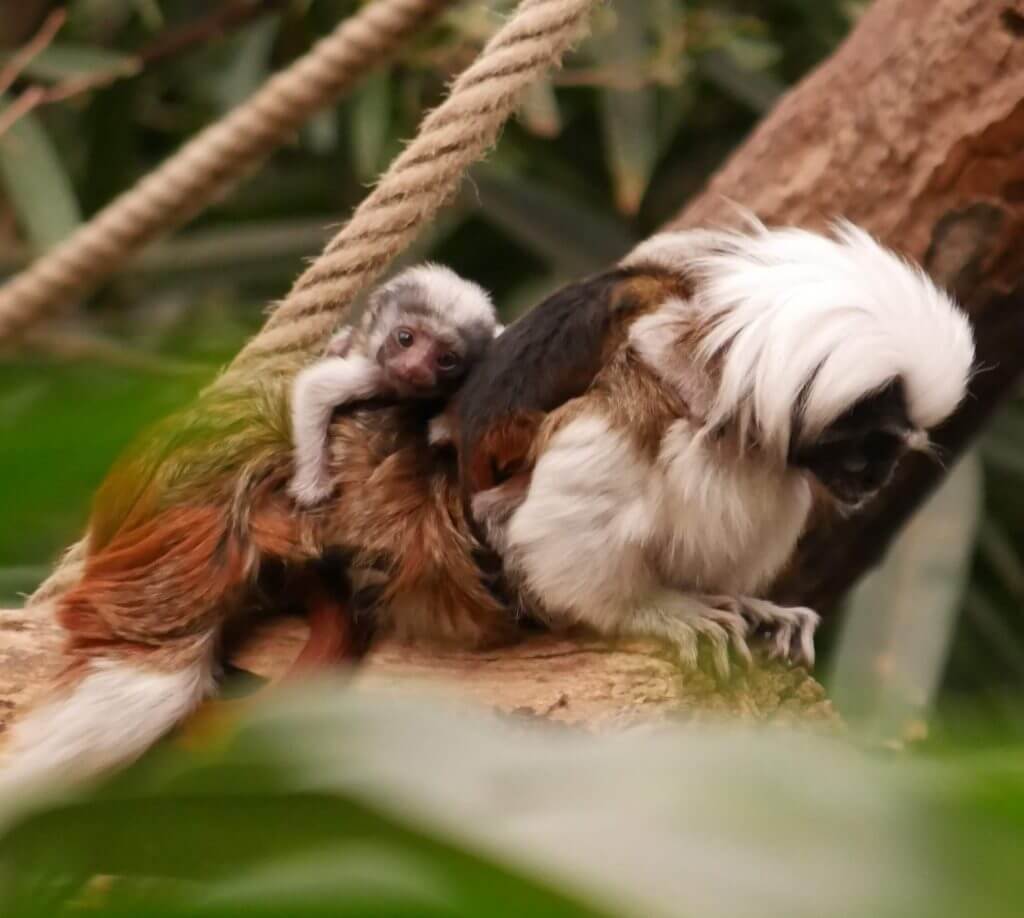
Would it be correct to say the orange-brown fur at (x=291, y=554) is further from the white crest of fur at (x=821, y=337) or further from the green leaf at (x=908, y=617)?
the green leaf at (x=908, y=617)

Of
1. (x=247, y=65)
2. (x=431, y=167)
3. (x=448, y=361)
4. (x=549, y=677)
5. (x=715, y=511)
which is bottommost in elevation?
(x=549, y=677)

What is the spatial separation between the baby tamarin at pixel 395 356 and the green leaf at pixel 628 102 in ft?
4.50

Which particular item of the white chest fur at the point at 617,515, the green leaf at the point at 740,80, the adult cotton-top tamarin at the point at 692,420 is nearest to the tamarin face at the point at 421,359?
the adult cotton-top tamarin at the point at 692,420

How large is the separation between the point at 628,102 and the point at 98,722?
2.36 m

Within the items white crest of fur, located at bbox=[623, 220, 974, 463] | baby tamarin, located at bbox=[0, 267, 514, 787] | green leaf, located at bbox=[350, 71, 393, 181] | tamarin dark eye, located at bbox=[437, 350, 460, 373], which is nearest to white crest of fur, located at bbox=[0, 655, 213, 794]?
baby tamarin, located at bbox=[0, 267, 514, 787]

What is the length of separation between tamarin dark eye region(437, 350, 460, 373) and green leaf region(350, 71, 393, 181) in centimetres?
188

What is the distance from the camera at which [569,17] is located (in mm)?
1796

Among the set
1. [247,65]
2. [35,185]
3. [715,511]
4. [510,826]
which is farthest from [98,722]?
[247,65]

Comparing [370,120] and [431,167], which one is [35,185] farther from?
[431,167]

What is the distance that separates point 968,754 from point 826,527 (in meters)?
2.00

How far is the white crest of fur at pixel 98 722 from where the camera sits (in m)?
1.43

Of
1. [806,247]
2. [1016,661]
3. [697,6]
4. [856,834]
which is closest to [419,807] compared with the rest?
[856,834]

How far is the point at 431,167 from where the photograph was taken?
5.91ft

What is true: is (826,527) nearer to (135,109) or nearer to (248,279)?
(248,279)
